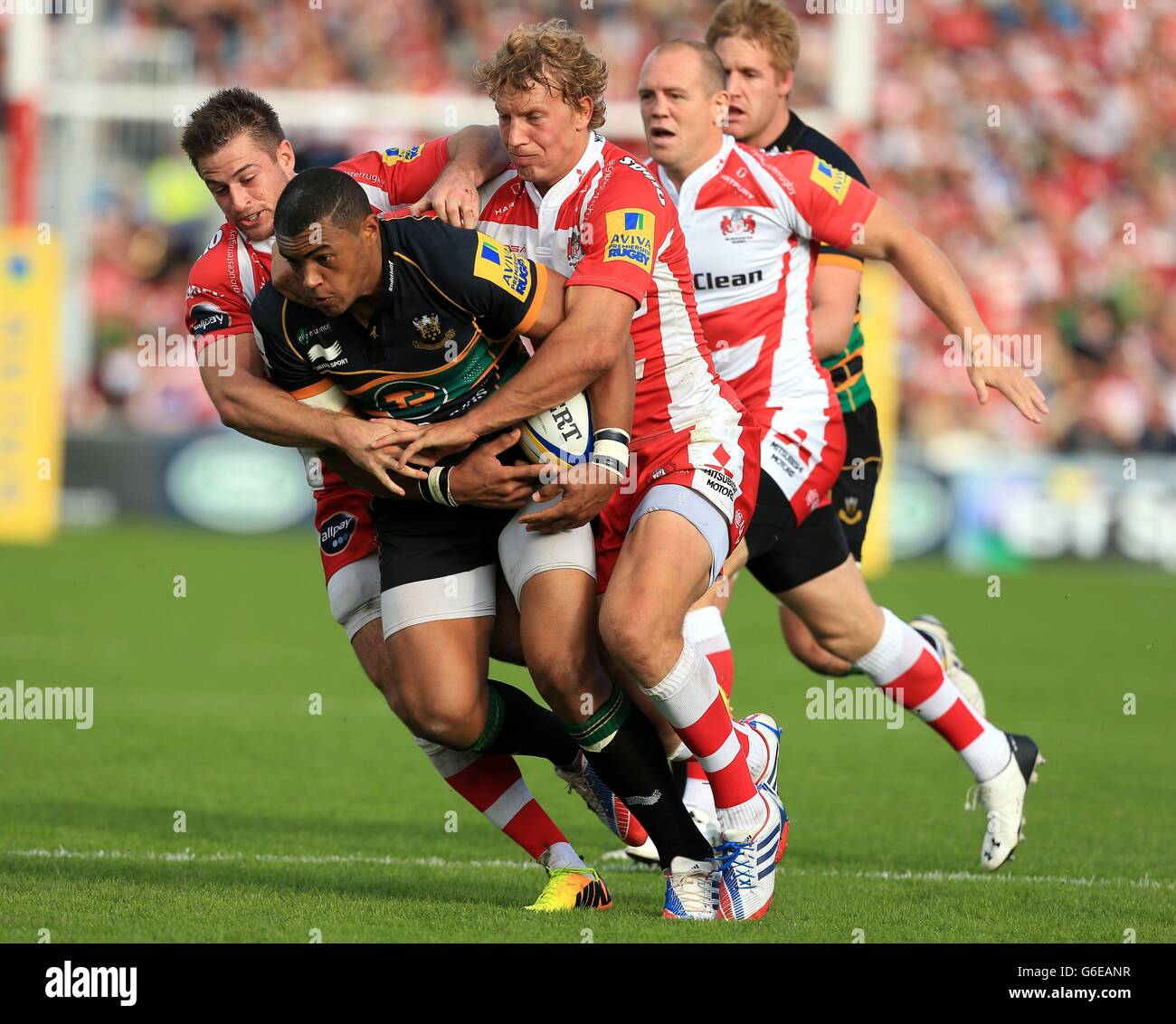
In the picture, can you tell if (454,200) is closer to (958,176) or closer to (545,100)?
(545,100)

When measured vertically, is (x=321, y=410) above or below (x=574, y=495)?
above

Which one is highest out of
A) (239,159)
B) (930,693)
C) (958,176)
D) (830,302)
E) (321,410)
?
(958,176)

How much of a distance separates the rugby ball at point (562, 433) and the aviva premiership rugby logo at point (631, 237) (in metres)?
0.43

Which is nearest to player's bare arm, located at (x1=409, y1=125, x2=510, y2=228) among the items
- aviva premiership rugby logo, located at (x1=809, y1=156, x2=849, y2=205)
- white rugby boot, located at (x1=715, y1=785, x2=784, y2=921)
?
aviva premiership rugby logo, located at (x1=809, y1=156, x2=849, y2=205)

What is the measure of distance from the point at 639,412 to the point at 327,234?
122 centimetres

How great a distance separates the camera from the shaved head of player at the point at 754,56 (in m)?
6.83

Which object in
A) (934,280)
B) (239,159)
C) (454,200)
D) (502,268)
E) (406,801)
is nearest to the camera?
(502,268)

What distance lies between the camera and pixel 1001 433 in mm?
20750

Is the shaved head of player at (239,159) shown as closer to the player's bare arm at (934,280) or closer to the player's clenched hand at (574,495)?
the player's clenched hand at (574,495)

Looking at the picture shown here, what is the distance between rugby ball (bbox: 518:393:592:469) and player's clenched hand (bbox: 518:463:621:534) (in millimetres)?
89

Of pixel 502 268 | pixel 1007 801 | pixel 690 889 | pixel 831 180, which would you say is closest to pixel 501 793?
pixel 690 889

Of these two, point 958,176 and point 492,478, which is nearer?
point 492,478

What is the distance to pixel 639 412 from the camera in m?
5.32

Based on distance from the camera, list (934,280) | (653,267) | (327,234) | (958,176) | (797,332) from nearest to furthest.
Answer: (327,234) → (653,267) → (934,280) → (797,332) → (958,176)
